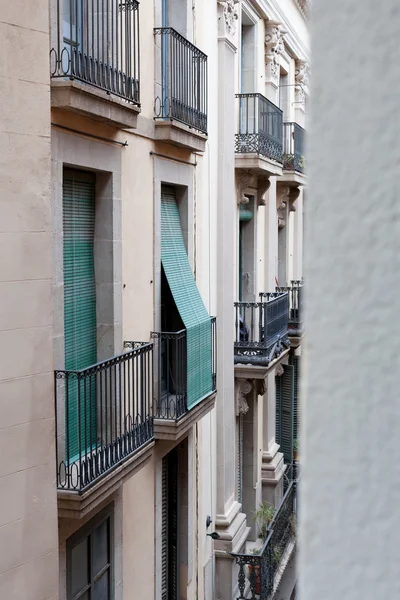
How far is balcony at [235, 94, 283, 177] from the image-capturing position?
1628 centimetres

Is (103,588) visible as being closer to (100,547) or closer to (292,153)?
(100,547)

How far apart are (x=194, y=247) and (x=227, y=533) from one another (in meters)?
5.08

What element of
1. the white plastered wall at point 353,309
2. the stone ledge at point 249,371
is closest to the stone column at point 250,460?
the stone ledge at point 249,371

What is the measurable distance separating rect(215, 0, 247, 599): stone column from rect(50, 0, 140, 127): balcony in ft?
16.0

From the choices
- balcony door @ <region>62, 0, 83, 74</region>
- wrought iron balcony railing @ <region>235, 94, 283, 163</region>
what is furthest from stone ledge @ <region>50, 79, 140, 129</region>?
wrought iron balcony railing @ <region>235, 94, 283, 163</region>

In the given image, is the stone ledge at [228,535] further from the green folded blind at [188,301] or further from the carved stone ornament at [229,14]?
the carved stone ornament at [229,14]

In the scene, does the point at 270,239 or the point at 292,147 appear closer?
the point at 270,239

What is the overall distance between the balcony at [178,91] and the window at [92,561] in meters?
4.85

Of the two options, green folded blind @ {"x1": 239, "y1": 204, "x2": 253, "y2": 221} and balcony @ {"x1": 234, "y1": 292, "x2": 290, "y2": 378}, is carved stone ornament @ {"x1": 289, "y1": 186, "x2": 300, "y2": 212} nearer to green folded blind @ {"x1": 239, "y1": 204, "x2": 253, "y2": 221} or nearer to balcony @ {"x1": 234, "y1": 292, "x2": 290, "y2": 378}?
green folded blind @ {"x1": 239, "y1": 204, "x2": 253, "y2": 221}

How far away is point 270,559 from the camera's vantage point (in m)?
15.8

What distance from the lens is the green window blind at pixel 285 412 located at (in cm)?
2256

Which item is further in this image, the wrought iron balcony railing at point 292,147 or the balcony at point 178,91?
the wrought iron balcony railing at point 292,147

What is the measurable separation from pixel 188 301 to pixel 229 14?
564 cm

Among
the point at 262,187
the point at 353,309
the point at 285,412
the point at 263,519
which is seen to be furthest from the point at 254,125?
the point at 353,309
